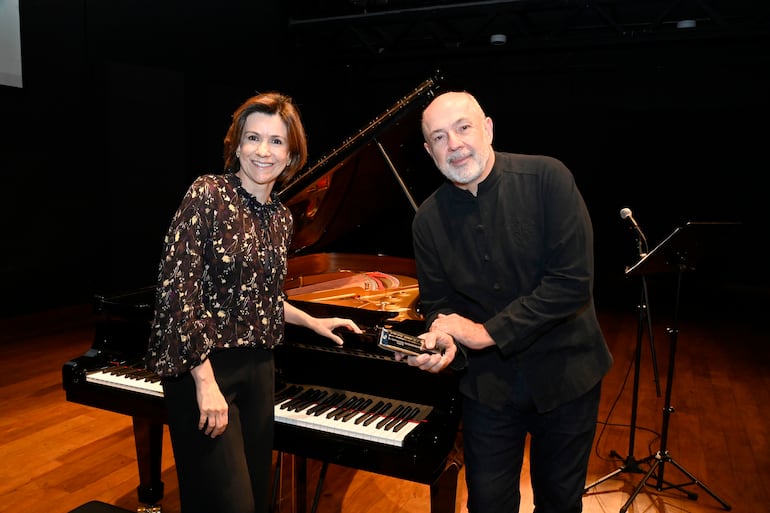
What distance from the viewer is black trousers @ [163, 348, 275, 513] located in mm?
1684

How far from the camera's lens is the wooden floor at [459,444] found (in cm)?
311

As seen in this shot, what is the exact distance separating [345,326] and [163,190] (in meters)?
5.83

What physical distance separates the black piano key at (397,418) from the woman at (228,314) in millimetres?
385

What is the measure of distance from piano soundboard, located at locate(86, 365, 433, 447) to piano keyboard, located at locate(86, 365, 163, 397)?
0.05 metres

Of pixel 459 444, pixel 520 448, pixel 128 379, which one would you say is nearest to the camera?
pixel 520 448

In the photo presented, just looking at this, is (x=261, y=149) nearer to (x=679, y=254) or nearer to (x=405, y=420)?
(x=405, y=420)

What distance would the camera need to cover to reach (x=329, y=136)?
11219 mm

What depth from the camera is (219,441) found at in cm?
169

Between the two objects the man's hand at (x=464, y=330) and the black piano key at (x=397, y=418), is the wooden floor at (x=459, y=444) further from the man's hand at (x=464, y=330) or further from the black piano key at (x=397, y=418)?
the man's hand at (x=464, y=330)

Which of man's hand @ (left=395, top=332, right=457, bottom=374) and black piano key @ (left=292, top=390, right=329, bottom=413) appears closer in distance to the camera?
man's hand @ (left=395, top=332, right=457, bottom=374)

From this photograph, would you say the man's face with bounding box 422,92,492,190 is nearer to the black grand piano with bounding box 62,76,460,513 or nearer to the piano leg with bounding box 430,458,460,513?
A: the black grand piano with bounding box 62,76,460,513

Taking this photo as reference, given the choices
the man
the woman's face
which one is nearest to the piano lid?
the woman's face

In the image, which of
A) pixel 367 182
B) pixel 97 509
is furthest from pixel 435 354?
pixel 367 182

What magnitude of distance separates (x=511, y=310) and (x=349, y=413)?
2.35ft
